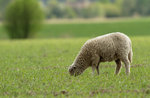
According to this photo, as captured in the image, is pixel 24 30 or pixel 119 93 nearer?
pixel 119 93

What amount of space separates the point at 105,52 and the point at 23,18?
43.1m

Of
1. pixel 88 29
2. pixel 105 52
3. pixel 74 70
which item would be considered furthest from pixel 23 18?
pixel 105 52

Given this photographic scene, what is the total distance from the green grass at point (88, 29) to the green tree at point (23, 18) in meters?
5.74

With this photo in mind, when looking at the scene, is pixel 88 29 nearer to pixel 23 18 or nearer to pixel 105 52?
pixel 23 18

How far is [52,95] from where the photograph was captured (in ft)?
25.5

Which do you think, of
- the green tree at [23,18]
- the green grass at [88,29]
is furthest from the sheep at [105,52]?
the green grass at [88,29]

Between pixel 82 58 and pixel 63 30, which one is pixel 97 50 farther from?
pixel 63 30

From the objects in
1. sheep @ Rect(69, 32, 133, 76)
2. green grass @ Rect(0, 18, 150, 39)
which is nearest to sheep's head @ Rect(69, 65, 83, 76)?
sheep @ Rect(69, 32, 133, 76)

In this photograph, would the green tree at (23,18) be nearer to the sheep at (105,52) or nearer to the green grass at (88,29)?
the green grass at (88,29)

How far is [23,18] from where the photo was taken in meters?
52.1

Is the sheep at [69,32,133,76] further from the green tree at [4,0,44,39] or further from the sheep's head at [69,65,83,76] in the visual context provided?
the green tree at [4,0,44,39]

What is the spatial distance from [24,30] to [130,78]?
44177 mm

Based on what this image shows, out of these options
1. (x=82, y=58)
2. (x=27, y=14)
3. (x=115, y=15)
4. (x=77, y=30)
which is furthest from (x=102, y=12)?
(x=82, y=58)

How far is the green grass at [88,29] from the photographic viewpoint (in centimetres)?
5972
